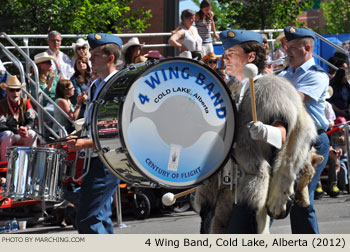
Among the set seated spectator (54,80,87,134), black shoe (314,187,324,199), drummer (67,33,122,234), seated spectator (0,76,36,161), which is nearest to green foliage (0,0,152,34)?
seated spectator (54,80,87,134)

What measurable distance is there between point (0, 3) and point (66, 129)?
9495 mm

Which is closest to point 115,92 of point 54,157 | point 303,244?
point 303,244

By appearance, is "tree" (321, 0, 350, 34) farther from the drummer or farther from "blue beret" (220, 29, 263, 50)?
"blue beret" (220, 29, 263, 50)

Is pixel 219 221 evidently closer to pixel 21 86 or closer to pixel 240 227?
pixel 240 227

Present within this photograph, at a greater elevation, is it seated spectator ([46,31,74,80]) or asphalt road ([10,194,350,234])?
seated spectator ([46,31,74,80])

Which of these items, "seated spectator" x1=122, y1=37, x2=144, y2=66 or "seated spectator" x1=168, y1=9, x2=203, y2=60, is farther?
"seated spectator" x1=168, y1=9, x2=203, y2=60

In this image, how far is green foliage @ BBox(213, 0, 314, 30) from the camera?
22.6 m

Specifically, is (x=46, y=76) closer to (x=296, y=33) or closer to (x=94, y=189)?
(x=94, y=189)

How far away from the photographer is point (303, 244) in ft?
15.9

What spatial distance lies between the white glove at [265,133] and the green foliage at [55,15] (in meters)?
13.1

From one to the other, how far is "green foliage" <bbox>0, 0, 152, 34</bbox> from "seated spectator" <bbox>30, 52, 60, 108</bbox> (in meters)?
6.46

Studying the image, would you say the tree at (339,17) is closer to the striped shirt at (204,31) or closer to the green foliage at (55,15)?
the green foliage at (55,15)

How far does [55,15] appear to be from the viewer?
17.6m

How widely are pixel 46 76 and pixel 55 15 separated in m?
7.16
